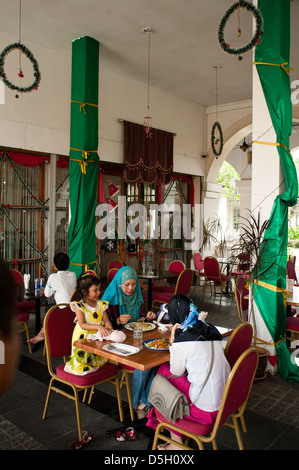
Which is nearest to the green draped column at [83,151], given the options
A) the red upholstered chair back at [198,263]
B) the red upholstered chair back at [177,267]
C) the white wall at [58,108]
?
the white wall at [58,108]

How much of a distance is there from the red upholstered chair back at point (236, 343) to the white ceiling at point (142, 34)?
15.9ft

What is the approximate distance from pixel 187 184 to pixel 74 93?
4.88 m

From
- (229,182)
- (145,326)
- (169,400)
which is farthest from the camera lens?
(229,182)

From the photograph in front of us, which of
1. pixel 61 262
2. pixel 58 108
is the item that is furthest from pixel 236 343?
pixel 58 108

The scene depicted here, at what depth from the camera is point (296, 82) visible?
8.54m

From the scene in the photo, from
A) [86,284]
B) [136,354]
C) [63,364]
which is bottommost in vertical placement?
[63,364]

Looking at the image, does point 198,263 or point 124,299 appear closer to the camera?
point 124,299

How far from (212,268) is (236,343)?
5.62 meters

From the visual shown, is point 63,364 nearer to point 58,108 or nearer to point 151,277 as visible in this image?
point 151,277

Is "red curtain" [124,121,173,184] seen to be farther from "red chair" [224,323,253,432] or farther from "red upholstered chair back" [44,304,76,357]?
"red chair" [224,323,253,432]

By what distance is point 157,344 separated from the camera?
9.71ft
